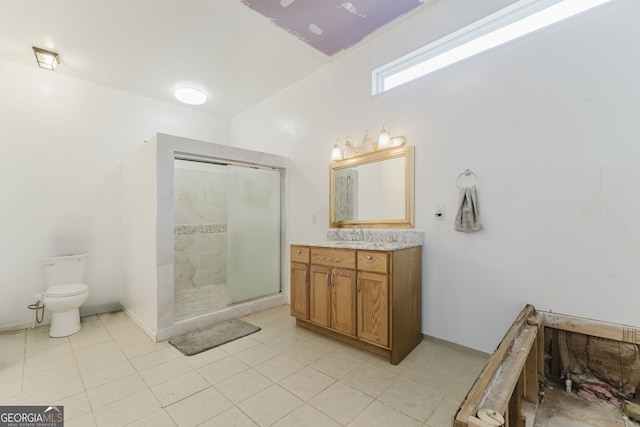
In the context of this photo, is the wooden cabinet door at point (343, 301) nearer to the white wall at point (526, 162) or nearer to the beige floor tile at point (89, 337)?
the white wall at point (526, 162)

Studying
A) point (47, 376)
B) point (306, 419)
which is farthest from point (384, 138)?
point (47, 376)

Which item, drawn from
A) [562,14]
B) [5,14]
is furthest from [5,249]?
[562,14]

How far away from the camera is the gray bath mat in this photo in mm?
2344

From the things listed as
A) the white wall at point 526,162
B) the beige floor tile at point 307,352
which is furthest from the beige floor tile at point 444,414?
the beige floor tile at point 307,352

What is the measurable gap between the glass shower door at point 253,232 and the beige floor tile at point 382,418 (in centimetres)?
206

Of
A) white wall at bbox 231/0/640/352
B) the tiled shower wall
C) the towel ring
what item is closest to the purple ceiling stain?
white wall at bbox 231/0/640/352

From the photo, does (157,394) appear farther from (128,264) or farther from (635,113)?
(635,113)

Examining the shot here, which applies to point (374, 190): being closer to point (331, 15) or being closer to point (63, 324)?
point (331, 15)

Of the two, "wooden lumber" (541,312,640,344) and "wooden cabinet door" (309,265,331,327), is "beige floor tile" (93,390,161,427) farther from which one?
"wooden lumber" (541,312,640,344)

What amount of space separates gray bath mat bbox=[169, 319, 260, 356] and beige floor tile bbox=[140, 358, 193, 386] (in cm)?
15

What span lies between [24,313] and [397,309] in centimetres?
385

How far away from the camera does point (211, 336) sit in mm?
2559

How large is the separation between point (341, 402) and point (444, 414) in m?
0.59

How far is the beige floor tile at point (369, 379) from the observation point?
1.76 meters
